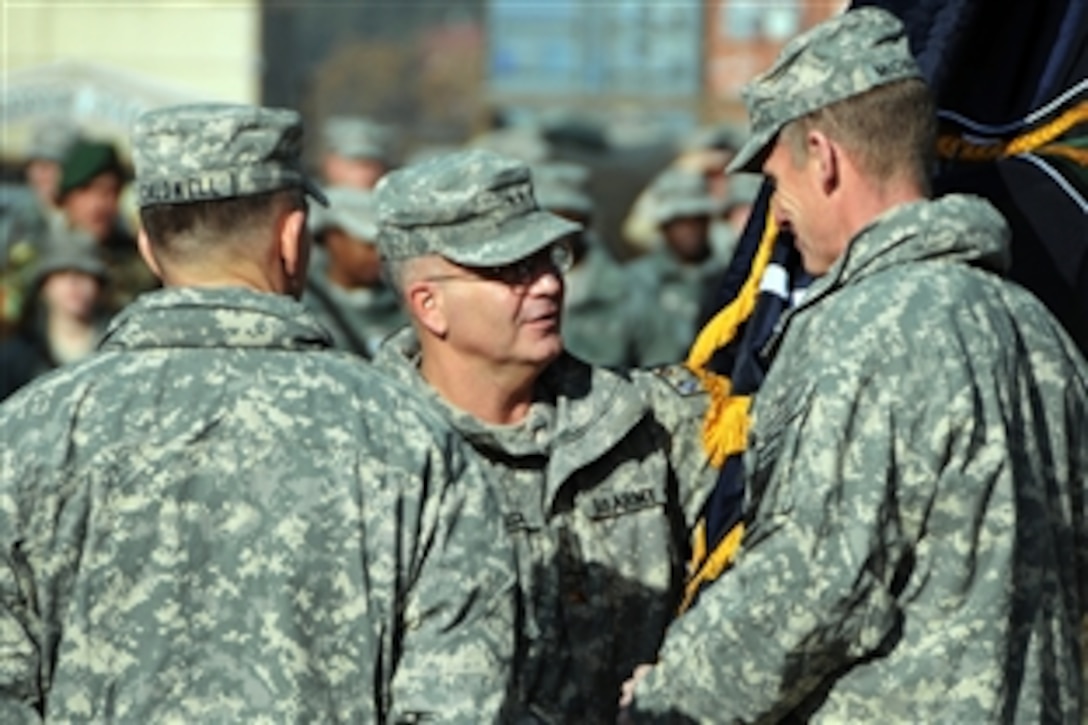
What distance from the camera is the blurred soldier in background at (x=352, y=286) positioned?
36.5 feet

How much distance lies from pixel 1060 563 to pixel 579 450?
1.12 m

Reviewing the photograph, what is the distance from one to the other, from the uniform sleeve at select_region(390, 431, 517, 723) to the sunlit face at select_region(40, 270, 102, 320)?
6.70 m

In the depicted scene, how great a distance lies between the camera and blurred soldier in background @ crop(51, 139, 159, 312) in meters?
12.1

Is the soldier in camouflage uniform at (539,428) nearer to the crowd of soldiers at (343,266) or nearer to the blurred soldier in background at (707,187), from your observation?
the crowd of soldiers at (343,266)

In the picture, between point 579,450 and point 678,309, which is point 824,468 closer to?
point 579,450

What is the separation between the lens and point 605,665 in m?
6.32

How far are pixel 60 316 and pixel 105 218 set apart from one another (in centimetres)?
84

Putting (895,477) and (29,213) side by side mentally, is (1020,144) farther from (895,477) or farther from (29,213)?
(29,213)

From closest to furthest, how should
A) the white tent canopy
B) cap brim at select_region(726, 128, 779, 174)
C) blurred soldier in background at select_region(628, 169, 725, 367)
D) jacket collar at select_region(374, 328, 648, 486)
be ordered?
1. cap brim at select_region(726, 128, 779, 174)
2. jacket collar at select_region(374, 328, 648, 486)
3. blurred soldier in background at select_region(628, 169, 725, 367)
4. the white tent canopy

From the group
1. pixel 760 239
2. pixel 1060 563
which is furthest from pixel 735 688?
pixel 760 239

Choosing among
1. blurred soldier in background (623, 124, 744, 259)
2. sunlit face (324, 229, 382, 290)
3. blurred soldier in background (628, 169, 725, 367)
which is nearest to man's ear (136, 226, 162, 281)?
sunlit face (324, 229, 382, 290)

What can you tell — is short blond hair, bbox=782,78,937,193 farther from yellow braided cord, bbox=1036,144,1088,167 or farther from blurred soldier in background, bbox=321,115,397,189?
blurred soldier in background, bbox=321,115,397,189

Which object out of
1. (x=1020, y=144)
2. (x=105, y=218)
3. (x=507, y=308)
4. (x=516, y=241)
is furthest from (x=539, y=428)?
(x=105, y=218)

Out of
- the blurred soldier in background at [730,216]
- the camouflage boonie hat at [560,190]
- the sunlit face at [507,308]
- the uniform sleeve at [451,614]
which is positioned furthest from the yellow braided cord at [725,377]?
the blurred soldier in background at [730,216]
